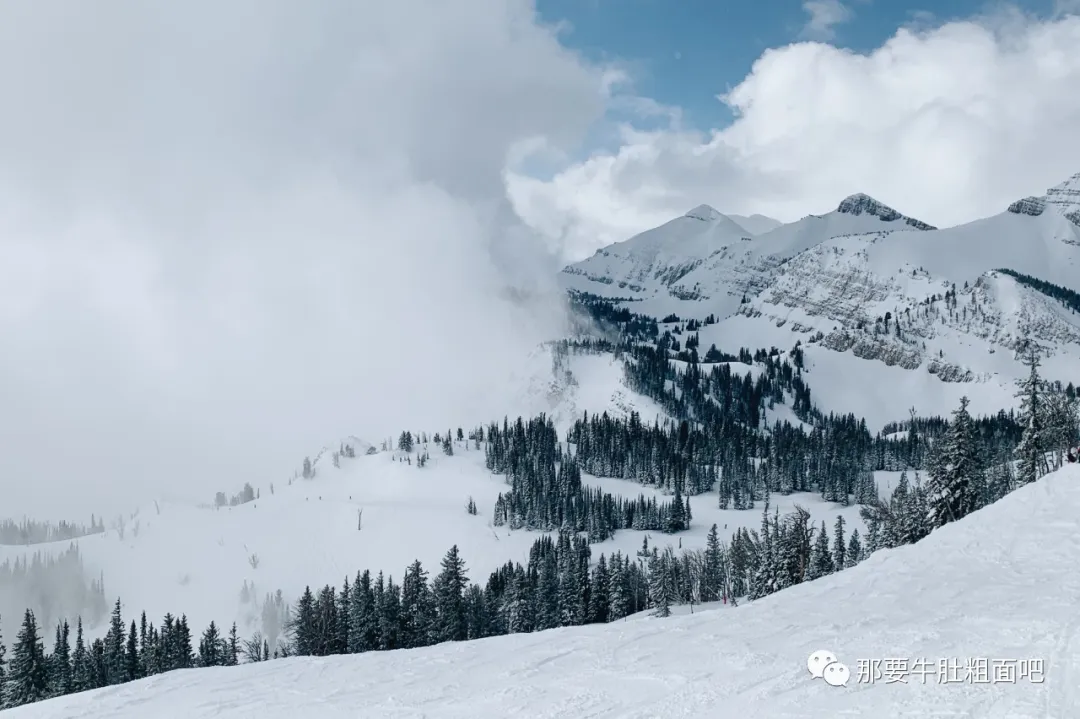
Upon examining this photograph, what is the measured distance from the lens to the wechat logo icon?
19250 mm

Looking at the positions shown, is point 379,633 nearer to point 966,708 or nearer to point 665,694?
point 665,694

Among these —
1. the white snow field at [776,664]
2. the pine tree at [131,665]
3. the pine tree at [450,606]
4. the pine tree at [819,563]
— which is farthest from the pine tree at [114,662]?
the pine tree at [819,563]

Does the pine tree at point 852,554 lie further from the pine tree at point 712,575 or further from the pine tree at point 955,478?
the pine tree at point 955,478

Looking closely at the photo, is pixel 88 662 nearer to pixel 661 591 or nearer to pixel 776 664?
pixel 661 591

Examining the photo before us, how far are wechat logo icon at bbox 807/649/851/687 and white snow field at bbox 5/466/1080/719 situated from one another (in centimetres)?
26

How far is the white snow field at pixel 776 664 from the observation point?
17.8 meters

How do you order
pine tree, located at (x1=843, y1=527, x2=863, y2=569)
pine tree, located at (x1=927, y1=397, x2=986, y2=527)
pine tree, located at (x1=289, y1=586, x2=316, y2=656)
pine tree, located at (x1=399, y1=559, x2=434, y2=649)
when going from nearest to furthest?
pine tree, located at (x1=927, y1=397, x2=986, y2=527) < pine tree, located at (x1=289, y1=586, x2=316, y2=656) < pine tree, located at (x1=399, y1=559, x2=434, y2=649) < pine tree, located at (x1=843, y1=527, x2=863, y2=569)

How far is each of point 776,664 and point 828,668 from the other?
6.99 feet

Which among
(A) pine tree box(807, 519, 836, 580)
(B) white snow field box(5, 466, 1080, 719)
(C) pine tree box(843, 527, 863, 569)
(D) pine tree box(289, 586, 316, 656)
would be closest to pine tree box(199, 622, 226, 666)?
(D) pine tree box(289, 586, 316, 656)

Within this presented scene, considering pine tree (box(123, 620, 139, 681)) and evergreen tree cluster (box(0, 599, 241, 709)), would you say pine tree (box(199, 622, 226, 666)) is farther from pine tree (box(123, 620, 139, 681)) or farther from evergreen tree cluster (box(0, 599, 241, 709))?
pine tree (box(123, 620, 139, 681))

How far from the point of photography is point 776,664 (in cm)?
2198

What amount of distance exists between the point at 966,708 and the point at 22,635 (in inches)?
3584

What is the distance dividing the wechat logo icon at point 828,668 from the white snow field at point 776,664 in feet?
0.85

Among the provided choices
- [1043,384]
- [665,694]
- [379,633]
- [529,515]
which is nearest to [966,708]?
[665,694]
